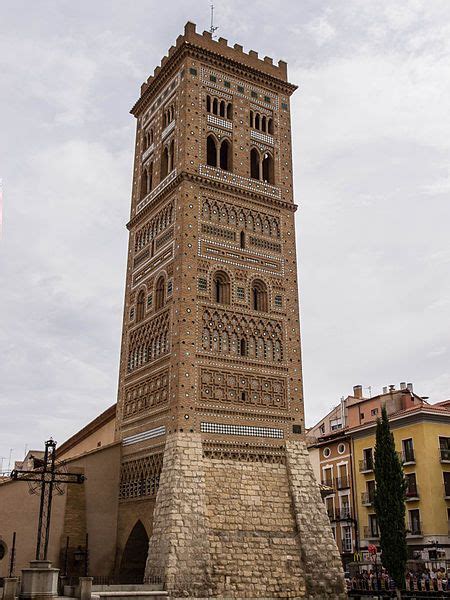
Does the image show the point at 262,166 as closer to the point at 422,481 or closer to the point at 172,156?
the point at 172,156

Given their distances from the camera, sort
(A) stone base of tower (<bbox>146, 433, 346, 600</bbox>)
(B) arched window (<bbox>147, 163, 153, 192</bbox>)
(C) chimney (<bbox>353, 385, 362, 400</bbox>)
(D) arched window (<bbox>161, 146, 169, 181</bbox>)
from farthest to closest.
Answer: (C) chimney (<bbox>353, 385, 362, 400</bbox>) < (B) arched window (<bbox>147, 163, 153, 192</bbox>) < (D) arched window (<bbox>161, 146, 169, 181</bbox>) < (A) stone base of tower (<bbox>146, 433, 346, 600</bbox>)

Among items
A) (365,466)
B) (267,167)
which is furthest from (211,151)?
(365,466)

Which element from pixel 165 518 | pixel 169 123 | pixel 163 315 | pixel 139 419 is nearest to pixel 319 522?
pixel 165 518

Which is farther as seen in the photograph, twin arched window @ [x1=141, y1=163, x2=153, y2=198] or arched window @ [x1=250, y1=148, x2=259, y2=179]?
twin arched window @ [x1=141, y1=163, x2=153, y2=198]

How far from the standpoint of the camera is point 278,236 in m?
31.6

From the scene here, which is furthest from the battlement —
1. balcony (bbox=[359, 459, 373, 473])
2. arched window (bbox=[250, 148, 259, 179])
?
balcony (bbox=[359, 459, 373, 473])

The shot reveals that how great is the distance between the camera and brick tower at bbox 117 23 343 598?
2434 centimetres

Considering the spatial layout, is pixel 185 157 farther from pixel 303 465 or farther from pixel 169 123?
pixel 303 465

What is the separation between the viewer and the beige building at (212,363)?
961 inches

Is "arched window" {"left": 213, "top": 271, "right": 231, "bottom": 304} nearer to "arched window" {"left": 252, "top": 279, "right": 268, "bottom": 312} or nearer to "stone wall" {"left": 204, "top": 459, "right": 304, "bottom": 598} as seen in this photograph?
"arched window" {"left": 252, "top": 279, "right": 268, "bottom": 312}

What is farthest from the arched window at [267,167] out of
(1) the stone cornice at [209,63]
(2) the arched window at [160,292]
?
(2) the arched window at [160,292]

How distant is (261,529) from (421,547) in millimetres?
13977

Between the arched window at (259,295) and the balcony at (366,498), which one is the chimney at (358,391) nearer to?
the balcony at (366,498)

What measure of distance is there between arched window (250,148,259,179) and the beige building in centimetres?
9
